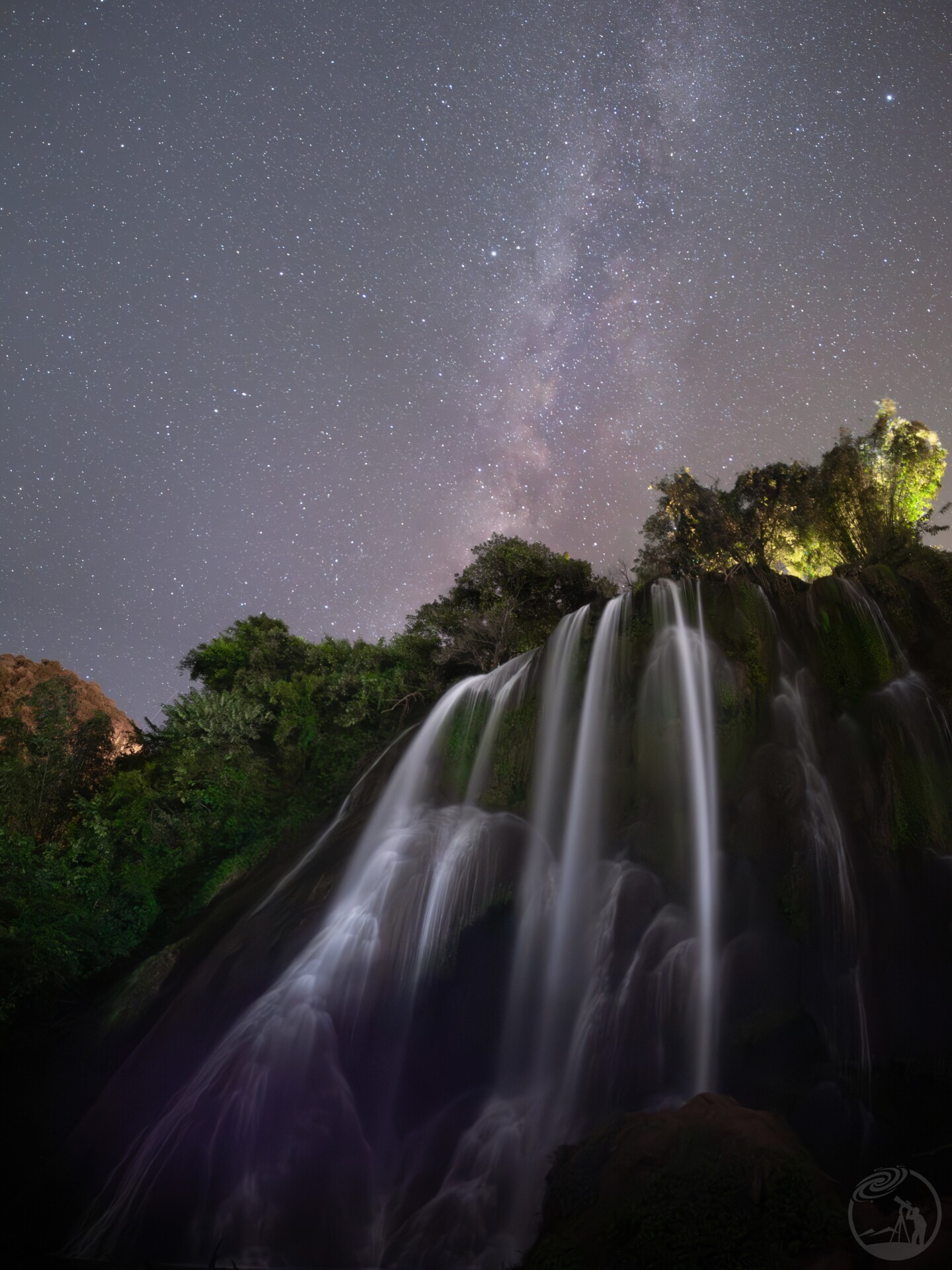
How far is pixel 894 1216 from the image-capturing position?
5.71 metres

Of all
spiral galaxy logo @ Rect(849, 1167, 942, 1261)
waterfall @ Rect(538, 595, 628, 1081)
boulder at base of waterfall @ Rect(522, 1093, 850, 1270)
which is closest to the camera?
spiral galaxy logo @ Rect(849, 1167, 942, 1261)

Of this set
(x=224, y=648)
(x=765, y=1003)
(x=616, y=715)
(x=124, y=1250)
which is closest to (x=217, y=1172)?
(x=124, y=1250)

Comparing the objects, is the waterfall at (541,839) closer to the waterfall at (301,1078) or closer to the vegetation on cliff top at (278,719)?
the waterfall at (301,1078)

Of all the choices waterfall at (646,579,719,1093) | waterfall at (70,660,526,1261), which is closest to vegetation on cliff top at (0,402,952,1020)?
waterfall at (646,579,719,1093)

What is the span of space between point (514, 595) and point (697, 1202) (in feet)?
64.4

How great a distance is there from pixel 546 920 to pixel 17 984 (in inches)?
411

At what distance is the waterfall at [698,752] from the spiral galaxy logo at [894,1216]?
9.49 ft

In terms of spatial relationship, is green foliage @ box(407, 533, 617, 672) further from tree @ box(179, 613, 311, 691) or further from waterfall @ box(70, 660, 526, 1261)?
waterfall @ box(70, 660, 526, 1261)

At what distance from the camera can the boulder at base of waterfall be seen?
5.68 meters

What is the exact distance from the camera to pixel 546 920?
39.9 feet

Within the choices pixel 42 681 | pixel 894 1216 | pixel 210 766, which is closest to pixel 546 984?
pixel 894 1216

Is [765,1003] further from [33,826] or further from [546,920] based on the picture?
[33,826]

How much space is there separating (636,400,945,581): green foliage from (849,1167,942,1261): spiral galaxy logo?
58.9 ft

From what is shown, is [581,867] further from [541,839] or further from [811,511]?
[811,511]
